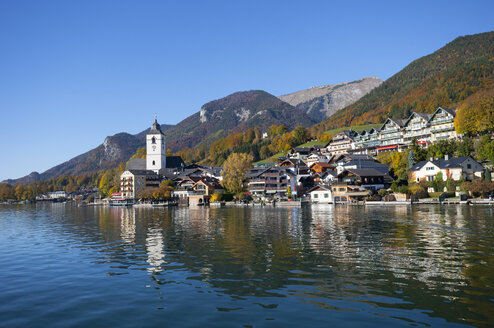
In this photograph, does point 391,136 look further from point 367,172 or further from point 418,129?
point 367,172

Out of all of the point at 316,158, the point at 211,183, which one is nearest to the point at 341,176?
the point at 316,158

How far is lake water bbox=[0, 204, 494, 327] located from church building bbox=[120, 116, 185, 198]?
109418 millimetres

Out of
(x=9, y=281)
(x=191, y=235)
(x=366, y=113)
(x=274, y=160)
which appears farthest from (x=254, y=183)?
(x=366, y=113)

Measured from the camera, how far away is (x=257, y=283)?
15.8 metres

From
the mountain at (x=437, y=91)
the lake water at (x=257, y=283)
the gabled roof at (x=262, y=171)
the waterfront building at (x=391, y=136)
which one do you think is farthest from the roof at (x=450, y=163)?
the mountain at (x=437, y=91)

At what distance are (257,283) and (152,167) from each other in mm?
144824

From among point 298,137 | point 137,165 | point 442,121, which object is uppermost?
point 298,137

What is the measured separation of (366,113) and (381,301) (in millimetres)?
186498

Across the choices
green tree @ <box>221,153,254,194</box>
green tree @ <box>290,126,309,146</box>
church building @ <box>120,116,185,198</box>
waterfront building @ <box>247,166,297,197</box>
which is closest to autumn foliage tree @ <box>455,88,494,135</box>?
waterfront building @ <box>247,166,297,197</box>

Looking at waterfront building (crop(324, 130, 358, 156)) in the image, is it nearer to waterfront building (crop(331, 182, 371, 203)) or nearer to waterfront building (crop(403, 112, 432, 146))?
waterfront building (crop(403, 112, 432, 146))

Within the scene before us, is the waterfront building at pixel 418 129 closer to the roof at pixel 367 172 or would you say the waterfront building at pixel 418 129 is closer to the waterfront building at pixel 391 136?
the waterfront building at pixel 391 136

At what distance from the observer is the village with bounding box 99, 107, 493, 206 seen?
74.0m

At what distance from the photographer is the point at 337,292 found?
14125 mm

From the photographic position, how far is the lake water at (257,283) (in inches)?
464
